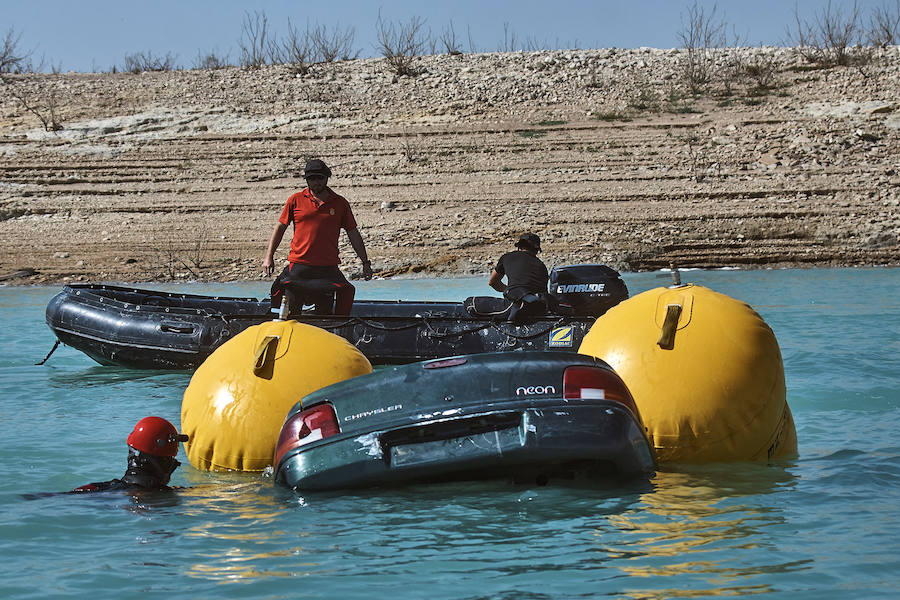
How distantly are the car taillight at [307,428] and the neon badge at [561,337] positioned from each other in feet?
14.6

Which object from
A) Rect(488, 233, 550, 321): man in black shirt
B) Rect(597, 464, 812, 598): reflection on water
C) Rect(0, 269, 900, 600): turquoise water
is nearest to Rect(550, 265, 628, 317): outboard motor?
Rect(488, 233, 550, 321): man in black shirt

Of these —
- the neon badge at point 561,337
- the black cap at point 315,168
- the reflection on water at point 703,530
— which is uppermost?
the black cap at point 315,168

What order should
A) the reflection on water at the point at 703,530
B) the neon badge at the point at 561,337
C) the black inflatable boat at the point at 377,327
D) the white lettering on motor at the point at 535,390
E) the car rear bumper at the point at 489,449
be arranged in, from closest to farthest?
the reflection on water at the point at 703,530
the car rear bumper at the point at 489,449
the white lettering on motor at the point at 535,390
the neon badge at the point at 561,337
the black inflatable boat at the point at 377,327

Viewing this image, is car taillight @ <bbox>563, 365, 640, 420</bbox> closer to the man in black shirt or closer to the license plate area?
the license plate area

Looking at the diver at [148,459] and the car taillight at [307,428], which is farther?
the diver at [148,459]

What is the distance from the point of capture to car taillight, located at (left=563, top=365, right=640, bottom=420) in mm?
5191

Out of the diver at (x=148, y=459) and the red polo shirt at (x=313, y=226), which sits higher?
the red polo shirt at (x=313, y=226)

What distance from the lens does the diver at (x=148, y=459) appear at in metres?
5.86

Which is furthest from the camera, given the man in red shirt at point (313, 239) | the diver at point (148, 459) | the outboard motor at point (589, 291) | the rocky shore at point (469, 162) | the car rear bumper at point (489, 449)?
the rocky shore at point (469, 162)

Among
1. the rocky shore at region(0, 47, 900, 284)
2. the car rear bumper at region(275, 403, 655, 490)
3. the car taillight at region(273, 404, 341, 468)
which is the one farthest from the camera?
the rocky shore at region(0, 47, 900, 284)

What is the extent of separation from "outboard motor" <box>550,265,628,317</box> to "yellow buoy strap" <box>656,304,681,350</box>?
14.6 ft

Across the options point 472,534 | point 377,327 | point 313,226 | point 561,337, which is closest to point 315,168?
point 313,226

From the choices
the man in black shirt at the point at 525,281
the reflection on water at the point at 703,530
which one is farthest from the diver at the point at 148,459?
the man in black shirt at the point at 525,281

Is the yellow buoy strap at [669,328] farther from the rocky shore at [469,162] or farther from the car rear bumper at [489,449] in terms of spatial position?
the rocky shore at [469,162]
